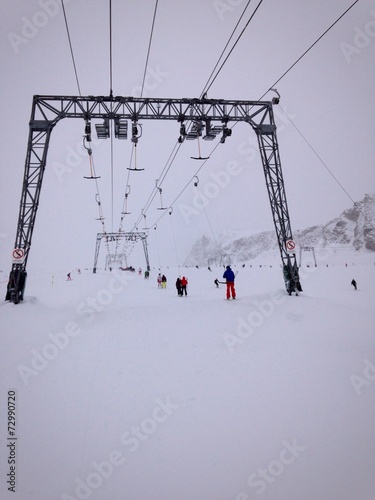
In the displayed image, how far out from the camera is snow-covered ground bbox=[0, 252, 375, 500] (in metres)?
2.45

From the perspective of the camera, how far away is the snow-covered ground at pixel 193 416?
2453 mm

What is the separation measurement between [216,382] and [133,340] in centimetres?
283

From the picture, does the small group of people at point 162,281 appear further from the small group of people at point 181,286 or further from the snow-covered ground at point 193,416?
the snow-covered ground at point 193,416

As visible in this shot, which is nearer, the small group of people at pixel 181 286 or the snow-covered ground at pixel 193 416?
the snow-covered ground at pixel 193 416

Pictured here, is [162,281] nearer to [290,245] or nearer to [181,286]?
[181,286]

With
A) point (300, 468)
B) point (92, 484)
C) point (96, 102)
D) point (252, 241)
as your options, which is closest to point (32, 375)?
point (92, 484)

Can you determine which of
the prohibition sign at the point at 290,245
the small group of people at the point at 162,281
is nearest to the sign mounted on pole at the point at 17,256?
the small group of people at the point at 162,281

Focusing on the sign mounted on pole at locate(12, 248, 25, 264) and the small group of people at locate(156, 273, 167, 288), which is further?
the small group of people at locate(156, 273, 167, 288)

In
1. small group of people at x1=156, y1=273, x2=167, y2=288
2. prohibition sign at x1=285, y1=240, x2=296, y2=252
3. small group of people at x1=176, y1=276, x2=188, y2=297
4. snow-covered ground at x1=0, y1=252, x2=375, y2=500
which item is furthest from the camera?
small group of people at x1=156, y1=273, x2=167, y2=288

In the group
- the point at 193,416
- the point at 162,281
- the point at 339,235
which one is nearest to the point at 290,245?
the point at 193,416

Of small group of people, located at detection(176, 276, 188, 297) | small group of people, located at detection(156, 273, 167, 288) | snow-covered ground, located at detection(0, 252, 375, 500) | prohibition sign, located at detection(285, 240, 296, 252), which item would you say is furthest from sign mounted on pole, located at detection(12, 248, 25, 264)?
prohibition sign, located at detection(285, 240, 296, 252)

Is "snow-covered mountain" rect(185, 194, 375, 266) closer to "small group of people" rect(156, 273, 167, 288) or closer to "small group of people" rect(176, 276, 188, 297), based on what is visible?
"small group of people" rect(156, 273, 167, 288)

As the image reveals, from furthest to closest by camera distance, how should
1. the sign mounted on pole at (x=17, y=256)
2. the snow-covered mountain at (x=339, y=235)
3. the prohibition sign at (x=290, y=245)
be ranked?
1. the snow-covered mountain at (x=339, y=235)
2. the prohibition sign at (x=290, y=245)
3. the sign mounted on pole at (x=17, y=256)

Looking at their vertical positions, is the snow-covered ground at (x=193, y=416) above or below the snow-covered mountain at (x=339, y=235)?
below
